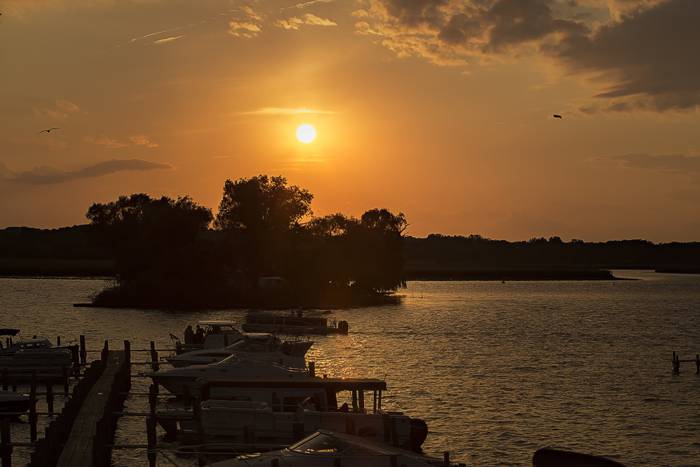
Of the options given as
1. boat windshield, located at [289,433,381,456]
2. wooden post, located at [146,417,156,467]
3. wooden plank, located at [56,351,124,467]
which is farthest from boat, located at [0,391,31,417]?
boat windshield, located at [289,433,381,456]

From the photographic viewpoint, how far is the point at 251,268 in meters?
161

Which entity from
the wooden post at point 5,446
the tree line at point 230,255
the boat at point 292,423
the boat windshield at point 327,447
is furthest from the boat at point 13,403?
the tree line at point 230,255

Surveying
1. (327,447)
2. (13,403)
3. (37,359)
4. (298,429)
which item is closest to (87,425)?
(13,403)

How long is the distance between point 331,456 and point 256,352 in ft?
77.3

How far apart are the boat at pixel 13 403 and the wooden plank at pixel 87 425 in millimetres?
2884

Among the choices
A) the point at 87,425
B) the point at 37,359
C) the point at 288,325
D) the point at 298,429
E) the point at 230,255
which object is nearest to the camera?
the point at 298,429

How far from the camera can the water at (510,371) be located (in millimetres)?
46562

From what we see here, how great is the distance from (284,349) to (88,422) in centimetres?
1608

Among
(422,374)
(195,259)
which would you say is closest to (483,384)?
(422,374)

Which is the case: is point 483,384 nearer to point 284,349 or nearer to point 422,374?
point 422,374

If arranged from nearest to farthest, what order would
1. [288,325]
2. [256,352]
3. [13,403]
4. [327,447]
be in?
[327,447]
[13,403]
[256,352]
[288,325]

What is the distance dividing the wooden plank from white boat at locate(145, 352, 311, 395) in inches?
144

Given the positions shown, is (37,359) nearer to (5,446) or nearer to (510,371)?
(5,446)

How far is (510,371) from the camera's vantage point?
246 feet
